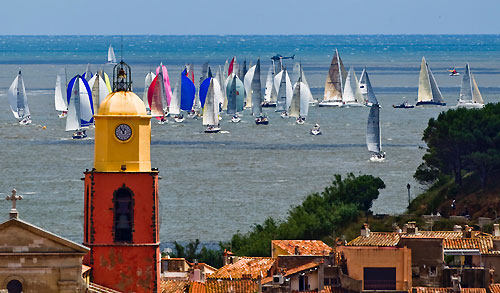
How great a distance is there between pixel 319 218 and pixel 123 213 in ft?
132

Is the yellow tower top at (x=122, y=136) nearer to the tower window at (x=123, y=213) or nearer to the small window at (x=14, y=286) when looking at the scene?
the tower window at (x=123, y=213)

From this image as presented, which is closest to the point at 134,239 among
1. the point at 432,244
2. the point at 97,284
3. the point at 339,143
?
the point at 97,284

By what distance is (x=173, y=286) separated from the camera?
38750 mm

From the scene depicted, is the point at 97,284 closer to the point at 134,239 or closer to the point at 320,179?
the point at 134,239

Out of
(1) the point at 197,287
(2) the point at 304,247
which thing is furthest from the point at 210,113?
(1) the point at 197,287

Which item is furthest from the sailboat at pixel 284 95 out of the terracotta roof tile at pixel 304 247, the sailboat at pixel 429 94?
the terracotta roof tile at pixel 304 247

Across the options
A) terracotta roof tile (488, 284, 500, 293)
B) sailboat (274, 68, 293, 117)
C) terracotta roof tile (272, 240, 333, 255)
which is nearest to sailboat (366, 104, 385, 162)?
sailboat (274, 68, 293, 117)

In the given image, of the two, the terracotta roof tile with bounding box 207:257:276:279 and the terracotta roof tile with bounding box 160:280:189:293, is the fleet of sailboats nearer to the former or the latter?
the terracotta roof tile with bounding box 207:257:276:279

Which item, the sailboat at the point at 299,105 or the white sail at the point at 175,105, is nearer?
the sailboat at the point at 299,105

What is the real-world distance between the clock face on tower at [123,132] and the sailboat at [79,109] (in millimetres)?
121495

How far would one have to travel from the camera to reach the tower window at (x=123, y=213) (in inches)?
1237

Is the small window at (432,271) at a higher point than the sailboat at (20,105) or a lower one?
lower

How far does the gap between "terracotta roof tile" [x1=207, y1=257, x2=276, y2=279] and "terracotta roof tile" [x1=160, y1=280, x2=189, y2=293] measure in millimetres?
1559

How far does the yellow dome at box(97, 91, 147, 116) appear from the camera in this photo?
3177 cm
